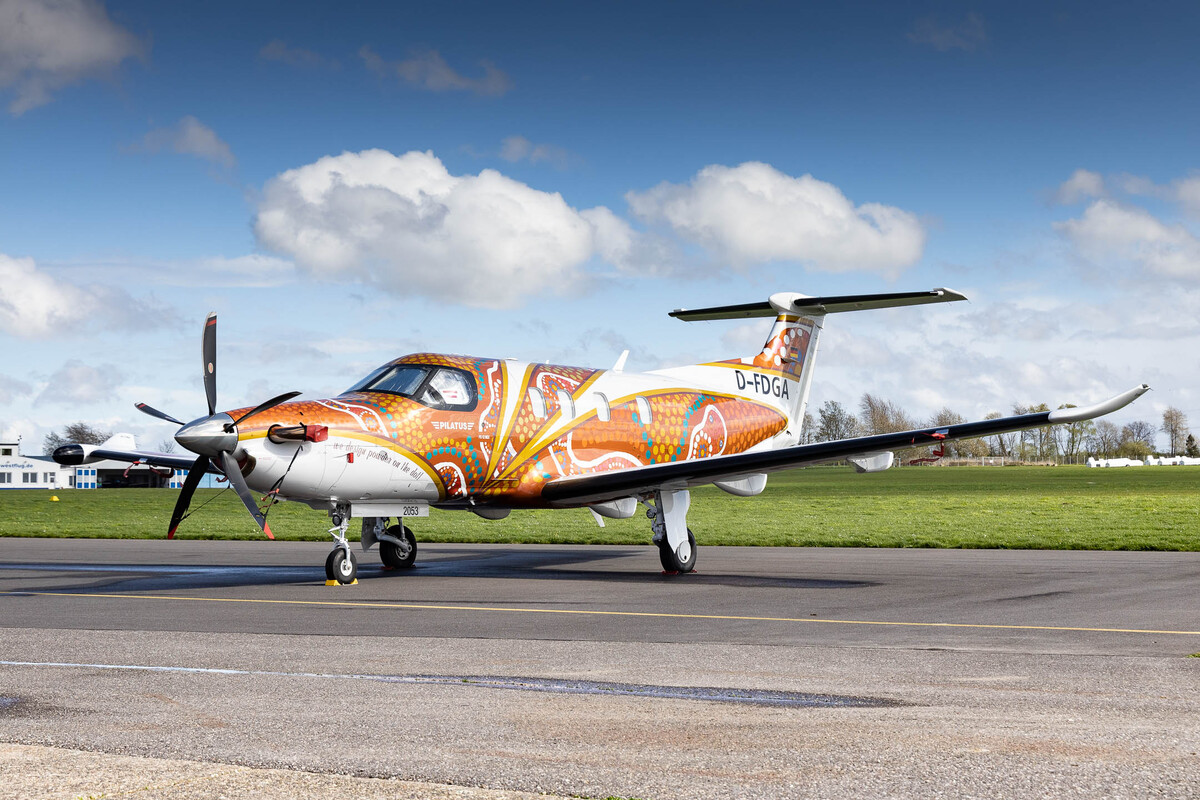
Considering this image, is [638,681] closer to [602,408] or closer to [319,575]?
[319,575]

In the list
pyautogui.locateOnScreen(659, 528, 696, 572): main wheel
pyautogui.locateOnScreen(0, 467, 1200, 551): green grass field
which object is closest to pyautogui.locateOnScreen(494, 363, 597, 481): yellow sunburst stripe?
pyautogui.locateOnScreen(659, 528, 696, 572): main wheel

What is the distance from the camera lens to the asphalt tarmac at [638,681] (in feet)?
18.3

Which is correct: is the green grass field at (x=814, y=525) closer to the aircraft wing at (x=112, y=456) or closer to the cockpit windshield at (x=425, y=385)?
the aircraft wing at (x=112, y=456)

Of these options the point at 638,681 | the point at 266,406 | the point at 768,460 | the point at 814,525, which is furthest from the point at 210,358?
the point at 814,525

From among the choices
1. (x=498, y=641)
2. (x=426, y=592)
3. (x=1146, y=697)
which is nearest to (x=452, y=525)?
(x=426, y=592)

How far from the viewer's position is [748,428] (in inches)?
888

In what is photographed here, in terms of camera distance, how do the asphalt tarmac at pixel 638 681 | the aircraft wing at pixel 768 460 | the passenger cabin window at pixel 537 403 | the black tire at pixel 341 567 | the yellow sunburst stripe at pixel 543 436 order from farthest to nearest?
the passenger cabin window at pixel 537 403 → the yellow sunburst stripe at pixel 543 436 → the black tire at pixel 341 567 → the aircraft wing at pixel 768 460 → the asphalt tarmac at pixel 638 681

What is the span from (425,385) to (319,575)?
3626 mm

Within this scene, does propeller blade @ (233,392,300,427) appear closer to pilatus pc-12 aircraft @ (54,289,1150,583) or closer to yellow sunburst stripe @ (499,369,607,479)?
pilatus pc-12 aircraft @ (54,289,1150,583)

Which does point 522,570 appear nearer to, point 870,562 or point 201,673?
point 870,562

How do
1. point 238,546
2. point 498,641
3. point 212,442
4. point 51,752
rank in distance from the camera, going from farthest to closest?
point 238,546 → point 212,442 → point 498,641 → point 51,752

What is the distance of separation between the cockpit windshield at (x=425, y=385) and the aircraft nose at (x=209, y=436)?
8.18ft

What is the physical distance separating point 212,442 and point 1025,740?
11.3 metres

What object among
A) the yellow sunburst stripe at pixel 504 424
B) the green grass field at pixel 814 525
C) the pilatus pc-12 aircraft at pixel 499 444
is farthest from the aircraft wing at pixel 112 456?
the yellow sunburst stripe at pixel 504 424
